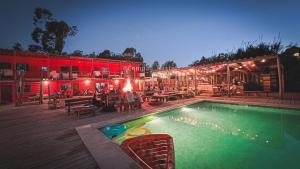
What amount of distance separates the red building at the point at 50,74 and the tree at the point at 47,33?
485 inches

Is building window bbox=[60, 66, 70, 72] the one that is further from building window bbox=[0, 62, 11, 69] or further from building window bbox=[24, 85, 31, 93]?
building window bbox=[0, 62, 11, 69]

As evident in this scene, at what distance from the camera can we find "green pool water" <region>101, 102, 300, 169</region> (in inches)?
160

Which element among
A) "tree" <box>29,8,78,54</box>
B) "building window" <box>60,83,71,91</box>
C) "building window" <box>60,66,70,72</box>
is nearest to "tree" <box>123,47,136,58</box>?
"tree" <box>29,8,78,54</box>

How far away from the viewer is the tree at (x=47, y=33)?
27.2 metres

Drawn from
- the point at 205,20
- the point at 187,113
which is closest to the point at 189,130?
the point at 187,113

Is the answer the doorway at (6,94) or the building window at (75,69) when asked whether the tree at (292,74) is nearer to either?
the building window at (75,69)

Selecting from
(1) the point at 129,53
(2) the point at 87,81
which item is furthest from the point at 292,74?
(1) the point at 129,53

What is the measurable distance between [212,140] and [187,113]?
3697 mm

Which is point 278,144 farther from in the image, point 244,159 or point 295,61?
point 295,61

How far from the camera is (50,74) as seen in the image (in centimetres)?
1659

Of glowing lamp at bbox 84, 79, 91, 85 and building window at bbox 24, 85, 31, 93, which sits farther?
glowing lamp at bbox 84, 79, 91, 85

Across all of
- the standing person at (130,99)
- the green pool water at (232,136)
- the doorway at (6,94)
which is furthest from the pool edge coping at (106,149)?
the doorway at (6,94)

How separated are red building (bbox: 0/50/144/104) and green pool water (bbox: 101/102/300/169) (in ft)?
42.0

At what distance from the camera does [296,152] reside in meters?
4.43
